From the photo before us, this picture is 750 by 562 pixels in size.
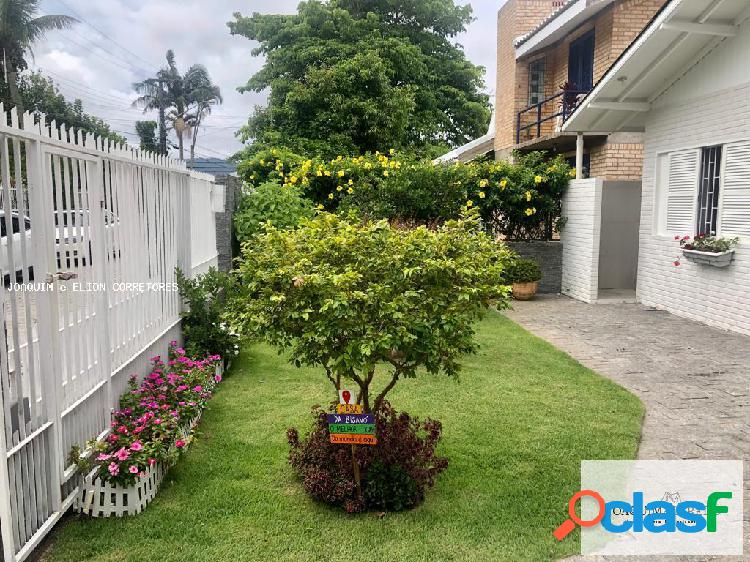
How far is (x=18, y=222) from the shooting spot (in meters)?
2.95

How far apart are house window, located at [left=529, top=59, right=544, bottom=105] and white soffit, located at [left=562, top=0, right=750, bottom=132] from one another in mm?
6077

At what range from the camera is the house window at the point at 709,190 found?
911 cm

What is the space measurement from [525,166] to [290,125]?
35.4 feet

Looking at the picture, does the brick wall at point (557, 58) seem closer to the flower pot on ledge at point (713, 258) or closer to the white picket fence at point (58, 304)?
the flower pot on ledge at point (713, 258)

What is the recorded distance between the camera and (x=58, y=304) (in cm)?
337

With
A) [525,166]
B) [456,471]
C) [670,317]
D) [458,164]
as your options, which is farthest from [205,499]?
[525,166]

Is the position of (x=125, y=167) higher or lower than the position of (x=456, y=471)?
higher

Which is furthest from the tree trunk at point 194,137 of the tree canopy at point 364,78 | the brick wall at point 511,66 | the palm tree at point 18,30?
the brick wall at point 511,66

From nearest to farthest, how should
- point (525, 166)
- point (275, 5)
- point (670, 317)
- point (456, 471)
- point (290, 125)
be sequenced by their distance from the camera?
1. point (456, 471)
2. point (670, 317)
3. point (525, 166)
4. point (290, 125)
5. point (275, 5)

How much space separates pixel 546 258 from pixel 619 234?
1.44 metres

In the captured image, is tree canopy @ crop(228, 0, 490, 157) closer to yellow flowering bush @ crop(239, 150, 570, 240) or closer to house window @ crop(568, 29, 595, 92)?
house window @ crop(568, 29, 595, 92)

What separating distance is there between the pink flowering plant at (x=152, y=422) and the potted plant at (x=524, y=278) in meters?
7.33

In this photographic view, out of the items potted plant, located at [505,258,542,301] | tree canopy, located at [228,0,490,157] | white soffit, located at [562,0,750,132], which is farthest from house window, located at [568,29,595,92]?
tree canopy, located at [228,0,490,157]

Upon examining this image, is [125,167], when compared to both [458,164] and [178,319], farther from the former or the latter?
[458,164]
